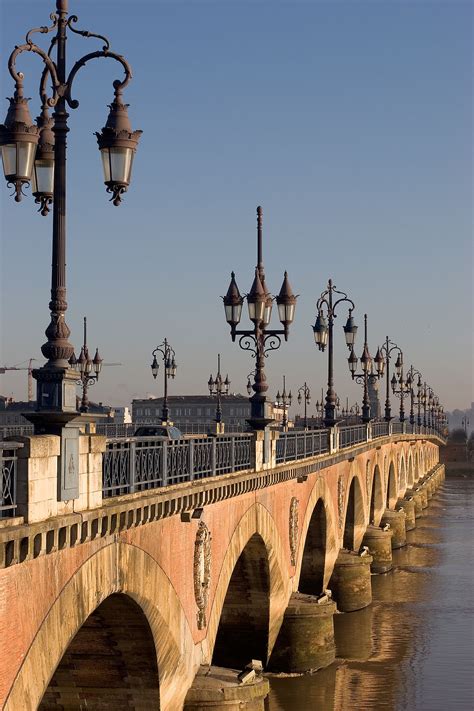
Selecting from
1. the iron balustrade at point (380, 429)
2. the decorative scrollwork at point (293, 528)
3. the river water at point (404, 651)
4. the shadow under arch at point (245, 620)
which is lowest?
the river water at point (404, 651)

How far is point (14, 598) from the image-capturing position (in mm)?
10859

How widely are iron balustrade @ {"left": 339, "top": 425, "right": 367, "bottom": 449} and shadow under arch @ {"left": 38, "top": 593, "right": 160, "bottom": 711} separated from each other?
23.4 metres

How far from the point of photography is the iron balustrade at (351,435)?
41.1m

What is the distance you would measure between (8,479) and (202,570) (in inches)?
342

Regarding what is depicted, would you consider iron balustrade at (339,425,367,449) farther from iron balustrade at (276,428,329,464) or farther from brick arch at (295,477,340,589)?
iron balustrade at (276,428,329,464)

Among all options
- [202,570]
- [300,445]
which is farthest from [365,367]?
[202,570]

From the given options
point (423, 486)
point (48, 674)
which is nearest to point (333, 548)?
point (48, 674)

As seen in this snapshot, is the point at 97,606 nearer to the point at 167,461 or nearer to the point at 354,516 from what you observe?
the point at 167,461

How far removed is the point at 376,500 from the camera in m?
57.9

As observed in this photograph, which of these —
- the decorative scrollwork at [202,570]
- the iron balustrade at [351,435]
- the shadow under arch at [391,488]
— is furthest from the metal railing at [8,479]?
the shadow under arch at [391,488]

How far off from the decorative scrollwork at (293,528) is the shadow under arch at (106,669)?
1175cm

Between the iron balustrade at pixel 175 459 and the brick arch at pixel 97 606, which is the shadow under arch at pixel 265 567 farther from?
the brick arch at pixel 97 606

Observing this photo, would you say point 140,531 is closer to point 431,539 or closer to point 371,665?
point 371,665

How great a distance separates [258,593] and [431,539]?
3683 centimetres
